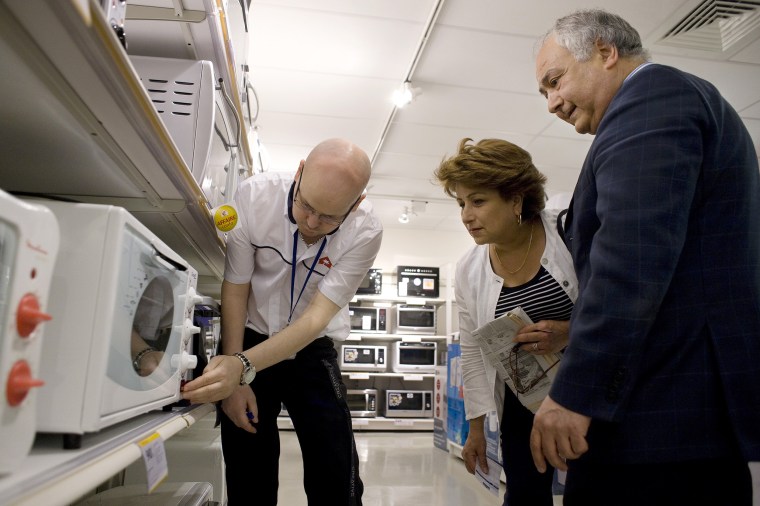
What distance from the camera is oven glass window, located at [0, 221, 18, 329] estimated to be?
0.46 meters

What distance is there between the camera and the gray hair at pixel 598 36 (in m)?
1.08

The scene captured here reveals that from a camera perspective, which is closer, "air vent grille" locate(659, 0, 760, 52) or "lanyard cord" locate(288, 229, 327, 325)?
"lanyard cord" locate(288, 229, 327, 325)

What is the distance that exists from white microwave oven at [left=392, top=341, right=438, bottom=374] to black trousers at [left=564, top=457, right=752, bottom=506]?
5.48 metres

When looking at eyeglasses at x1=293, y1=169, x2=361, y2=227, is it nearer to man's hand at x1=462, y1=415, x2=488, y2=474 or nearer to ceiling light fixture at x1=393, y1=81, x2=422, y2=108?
man's hand at x1=462, y1=415, x2=488, y2=474

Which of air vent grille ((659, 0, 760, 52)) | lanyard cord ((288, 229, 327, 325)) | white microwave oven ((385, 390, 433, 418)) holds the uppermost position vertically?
air vent grille ((659, 0, 760, 52))

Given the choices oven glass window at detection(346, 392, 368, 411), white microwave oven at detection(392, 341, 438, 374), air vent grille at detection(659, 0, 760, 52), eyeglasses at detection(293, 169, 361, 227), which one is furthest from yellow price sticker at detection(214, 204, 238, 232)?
white microwave oven at detection(392, 341, 438, 374)

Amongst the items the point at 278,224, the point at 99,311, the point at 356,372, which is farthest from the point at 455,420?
the point at 99,311

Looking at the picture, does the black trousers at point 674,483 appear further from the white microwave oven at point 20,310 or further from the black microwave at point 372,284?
the black microwave at point 372,284

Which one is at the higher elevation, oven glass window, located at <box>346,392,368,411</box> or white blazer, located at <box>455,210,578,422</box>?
white blazer, located at <box>455,210,578,422</box>

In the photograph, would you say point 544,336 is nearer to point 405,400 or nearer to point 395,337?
point 405,400

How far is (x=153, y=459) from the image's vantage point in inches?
28.9

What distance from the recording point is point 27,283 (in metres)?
0.48

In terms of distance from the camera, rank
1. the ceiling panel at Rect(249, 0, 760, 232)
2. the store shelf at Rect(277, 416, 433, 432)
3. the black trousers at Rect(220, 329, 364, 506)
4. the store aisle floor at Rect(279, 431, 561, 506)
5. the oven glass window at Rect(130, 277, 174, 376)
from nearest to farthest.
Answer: the oven glass window at Rect(130, 277, 174, 376) → the black trousers at Rect(220, 329, 364, 506) → the ceiling panel at Rect(249, 0, 760, 232) → the store aisle floor at Rect(279, 431, 561, 506) → the store shelf at Rect(277, 416, 433, 432)

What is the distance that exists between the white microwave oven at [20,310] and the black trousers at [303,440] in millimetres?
992
